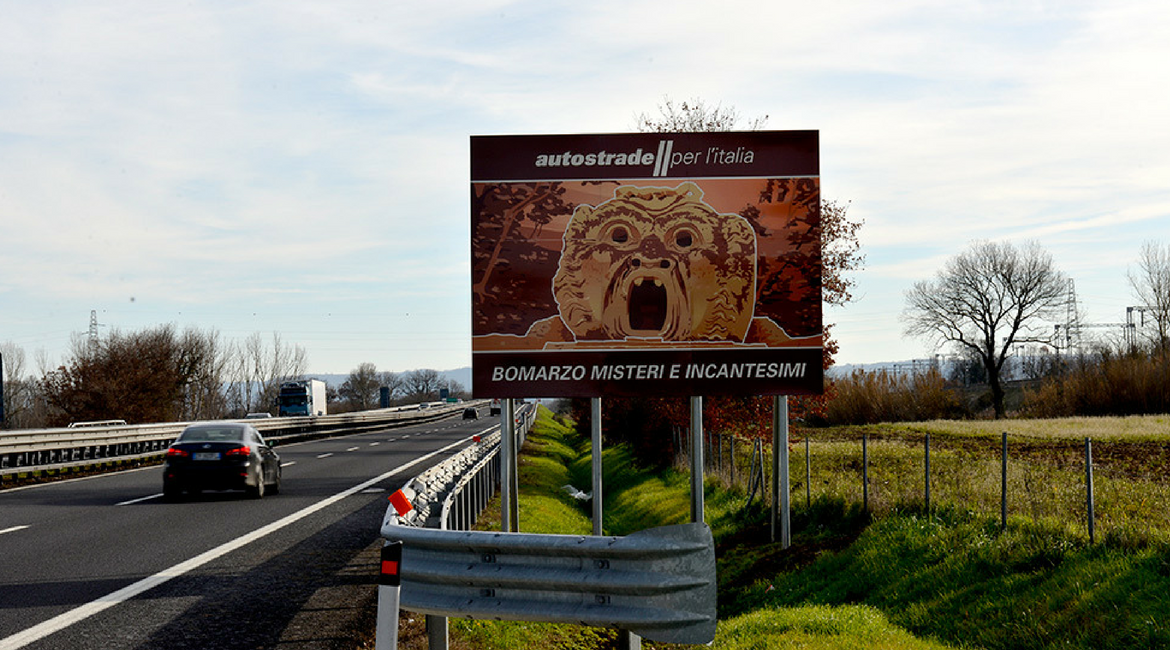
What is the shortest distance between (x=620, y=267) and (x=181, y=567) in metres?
5.53

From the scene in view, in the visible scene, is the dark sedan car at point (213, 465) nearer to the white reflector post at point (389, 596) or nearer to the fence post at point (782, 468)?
the fence post at point (782, 468)

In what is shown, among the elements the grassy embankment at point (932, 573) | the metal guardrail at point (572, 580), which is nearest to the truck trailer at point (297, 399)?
the grassy embankment at point (932, 573)

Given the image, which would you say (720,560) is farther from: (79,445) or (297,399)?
(297,399)

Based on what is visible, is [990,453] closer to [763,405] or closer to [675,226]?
[763,405]

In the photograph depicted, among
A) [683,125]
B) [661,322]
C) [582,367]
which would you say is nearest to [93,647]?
[582,367]

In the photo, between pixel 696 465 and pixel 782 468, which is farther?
pixel 782 468

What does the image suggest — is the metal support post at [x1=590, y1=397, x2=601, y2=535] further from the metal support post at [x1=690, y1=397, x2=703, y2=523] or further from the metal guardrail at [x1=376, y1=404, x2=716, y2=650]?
the metal guardrail at [x1=376, y1=404, x2=716, y2=650]

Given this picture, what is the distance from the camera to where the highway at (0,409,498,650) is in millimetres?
8055

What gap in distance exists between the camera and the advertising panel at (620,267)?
10383mm

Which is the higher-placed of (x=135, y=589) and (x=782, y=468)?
(x=782, y=468)

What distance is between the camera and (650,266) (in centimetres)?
1040

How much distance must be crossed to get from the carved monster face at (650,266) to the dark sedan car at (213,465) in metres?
10.0

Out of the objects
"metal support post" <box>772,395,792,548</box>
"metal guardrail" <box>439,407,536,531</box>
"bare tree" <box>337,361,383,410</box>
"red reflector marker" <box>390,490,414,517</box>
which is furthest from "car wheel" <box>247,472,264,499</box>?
"bare tree" <box>337,361,383,410</box>

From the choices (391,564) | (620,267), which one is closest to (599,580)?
(391,564)
